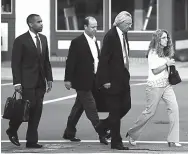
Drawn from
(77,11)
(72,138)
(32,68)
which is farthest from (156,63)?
(77,11)

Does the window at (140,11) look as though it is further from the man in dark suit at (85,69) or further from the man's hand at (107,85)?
the man's hand at (107,85)

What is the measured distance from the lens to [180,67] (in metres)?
22.9

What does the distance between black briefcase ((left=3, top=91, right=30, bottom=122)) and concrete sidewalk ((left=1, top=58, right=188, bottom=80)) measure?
1058 cm

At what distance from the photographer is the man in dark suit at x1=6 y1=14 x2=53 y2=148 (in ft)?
32.5

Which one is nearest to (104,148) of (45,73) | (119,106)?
(119,106)

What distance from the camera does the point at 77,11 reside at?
2456cm

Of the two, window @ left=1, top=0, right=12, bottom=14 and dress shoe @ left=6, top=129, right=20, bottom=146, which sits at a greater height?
window @ left=1, top=0, right=12, bottom=14

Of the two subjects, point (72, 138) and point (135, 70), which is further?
point (135, 70)

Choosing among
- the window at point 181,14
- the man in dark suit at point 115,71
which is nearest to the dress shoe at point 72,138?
the man in dark suit at point 115,71

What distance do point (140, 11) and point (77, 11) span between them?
2.18m

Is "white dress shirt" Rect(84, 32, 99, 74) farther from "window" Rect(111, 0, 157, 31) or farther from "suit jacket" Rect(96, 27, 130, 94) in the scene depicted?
"window" Rect(111, 0, 157, 31)

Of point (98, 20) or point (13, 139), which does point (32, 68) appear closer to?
point (13, 139)

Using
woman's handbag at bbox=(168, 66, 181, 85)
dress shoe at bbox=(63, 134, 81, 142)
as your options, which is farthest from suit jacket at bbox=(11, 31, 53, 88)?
woman's handbag at bbox=(168, 66, 181, 85)

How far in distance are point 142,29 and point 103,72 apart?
49.9 ft
